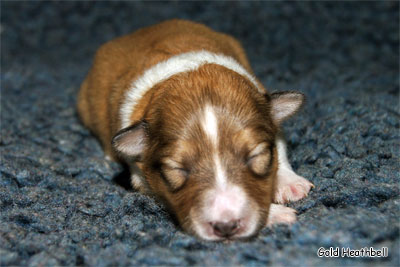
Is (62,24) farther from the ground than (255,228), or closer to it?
closer to it

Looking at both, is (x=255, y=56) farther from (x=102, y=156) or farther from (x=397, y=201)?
(x=397, y=201)

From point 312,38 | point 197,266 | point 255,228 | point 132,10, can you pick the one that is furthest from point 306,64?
point 197,266

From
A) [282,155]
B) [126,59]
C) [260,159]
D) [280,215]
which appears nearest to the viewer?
[280,215]

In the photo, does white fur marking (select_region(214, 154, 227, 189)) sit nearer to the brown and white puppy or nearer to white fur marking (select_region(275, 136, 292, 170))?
the brown and white puppy

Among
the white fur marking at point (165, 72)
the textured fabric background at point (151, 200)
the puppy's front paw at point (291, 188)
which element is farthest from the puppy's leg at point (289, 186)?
the white fur marking at point (165, 72)

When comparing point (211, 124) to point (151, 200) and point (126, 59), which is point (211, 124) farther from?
point (126, 59)

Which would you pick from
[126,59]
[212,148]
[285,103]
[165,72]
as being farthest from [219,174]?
[126,59]

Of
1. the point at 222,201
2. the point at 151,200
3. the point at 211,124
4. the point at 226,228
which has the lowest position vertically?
the point at 151,200
